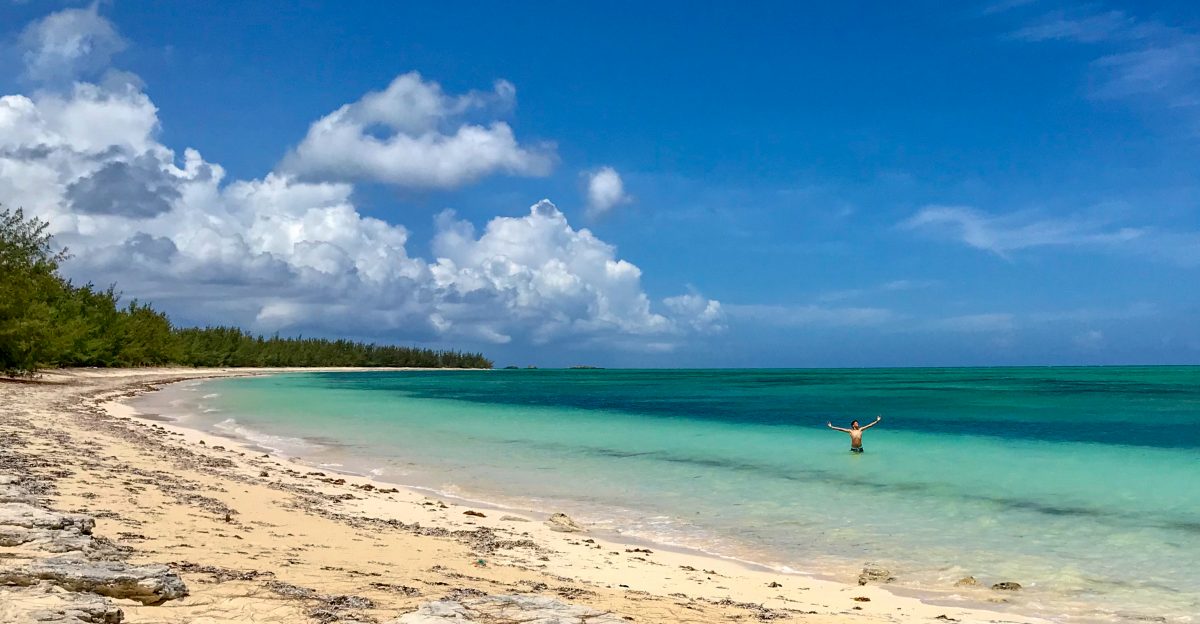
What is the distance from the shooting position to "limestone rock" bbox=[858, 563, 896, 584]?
9.02m

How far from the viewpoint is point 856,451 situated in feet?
73.4

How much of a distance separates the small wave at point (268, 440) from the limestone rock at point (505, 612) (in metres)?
16.2

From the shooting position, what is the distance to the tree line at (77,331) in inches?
1421

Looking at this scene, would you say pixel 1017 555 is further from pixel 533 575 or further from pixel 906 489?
pixel 533 575

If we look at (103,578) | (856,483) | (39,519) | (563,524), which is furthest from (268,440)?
(103,578)

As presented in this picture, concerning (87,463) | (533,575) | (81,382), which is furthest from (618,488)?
(81,382)

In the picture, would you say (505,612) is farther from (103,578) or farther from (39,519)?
(39,519)

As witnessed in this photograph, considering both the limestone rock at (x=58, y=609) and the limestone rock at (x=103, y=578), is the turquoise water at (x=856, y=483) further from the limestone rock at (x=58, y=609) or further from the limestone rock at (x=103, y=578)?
the limestone rock at (x=58, y=609)

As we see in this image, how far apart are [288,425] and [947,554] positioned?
24353 millimetres

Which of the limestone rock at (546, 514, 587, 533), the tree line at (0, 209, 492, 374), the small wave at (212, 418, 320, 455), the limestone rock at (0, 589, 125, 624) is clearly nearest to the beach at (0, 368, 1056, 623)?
the limestone rock at (0, 589, 125, 624)

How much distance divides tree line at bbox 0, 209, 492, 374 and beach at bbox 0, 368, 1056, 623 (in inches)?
1056

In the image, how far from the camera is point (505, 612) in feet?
18.4

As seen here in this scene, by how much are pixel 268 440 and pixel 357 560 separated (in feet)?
56.0

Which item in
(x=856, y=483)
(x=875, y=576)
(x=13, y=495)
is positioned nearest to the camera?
(x=13, y=495)
